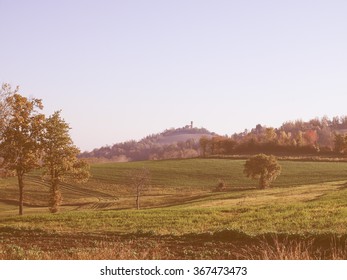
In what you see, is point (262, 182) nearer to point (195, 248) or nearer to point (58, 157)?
point (58, 157)

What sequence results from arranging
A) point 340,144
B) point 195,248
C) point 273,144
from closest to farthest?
point 195,248 < point 340,144 < point 273,144

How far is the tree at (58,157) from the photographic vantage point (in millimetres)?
50469

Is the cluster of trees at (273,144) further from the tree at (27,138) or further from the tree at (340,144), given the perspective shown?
the tree at (27,138)

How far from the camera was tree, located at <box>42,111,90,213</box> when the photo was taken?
166ft

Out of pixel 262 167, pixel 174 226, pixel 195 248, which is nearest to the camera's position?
pixel 195 248

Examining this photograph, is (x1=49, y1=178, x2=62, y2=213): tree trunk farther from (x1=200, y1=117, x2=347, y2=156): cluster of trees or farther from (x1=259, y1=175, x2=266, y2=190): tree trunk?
(x1=200, y1=117, x2=347, y2=156): cluster of trees

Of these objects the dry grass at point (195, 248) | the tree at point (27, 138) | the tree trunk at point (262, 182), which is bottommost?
the tree trunk at point (262, 182)

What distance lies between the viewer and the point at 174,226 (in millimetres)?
29109

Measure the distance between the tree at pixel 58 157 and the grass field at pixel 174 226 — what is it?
15.5ft

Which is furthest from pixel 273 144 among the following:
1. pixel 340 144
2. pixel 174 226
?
pixel 174 226

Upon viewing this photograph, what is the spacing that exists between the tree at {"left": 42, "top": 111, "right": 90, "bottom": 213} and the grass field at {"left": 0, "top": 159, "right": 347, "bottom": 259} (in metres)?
4.71

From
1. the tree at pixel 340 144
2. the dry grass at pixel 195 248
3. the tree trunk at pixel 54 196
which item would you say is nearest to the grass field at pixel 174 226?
the dry grass at pixel 195 248

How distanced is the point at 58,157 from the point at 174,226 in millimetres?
25021

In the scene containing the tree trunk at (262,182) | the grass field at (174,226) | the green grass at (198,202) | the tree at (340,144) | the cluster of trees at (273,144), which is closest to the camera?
the grass field at (174,226)
